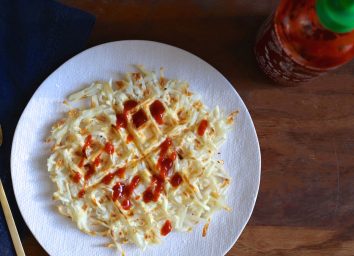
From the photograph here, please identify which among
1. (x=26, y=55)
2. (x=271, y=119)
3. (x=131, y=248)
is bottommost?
(x=131, y=248)

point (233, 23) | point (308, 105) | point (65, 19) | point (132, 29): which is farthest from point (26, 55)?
point (308, 105)

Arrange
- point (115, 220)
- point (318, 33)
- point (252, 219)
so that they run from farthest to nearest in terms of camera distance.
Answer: point (252, 219) → point (115, 220) → point (318, 33)

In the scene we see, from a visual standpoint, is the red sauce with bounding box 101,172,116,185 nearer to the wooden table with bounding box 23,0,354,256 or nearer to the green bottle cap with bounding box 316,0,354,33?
the wooden table with bounding box 23,0,354,256

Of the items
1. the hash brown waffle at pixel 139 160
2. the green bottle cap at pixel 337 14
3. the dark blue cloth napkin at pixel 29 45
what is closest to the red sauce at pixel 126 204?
the hash brown waffle at pixel 139 160

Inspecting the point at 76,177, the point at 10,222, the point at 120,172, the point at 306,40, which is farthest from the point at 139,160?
the point at 306,40

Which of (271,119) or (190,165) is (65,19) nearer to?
(190,165)

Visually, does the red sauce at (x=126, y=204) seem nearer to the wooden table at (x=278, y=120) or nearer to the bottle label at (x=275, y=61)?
the wooden table at (x=278, y=120)

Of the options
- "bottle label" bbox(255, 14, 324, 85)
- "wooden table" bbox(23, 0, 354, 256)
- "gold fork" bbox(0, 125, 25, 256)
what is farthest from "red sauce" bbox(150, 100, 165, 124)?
"gold fork" bbox(0, 125, 25, 256)
